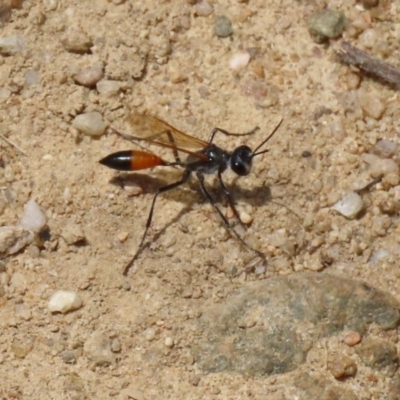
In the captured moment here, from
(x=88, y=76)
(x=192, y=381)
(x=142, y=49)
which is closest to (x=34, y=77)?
(x=88, y=76)

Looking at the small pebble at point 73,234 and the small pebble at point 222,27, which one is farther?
the small pebble at point 222,27

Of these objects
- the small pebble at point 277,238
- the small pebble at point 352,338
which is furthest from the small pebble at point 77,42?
the small pebble at point 352,338

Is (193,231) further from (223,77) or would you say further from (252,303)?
(223,77)

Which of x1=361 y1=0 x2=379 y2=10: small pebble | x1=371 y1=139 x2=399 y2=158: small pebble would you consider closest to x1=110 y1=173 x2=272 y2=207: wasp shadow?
x1=371 y1=139 x2=399 y2=158: small pebble

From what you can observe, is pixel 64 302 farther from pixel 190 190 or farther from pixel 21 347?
pixel 190 190

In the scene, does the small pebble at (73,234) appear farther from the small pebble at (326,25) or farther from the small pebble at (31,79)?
the small pebble at (326,25)

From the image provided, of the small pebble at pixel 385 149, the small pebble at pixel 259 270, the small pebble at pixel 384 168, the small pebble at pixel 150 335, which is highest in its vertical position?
the small pebble at pixel 385 149

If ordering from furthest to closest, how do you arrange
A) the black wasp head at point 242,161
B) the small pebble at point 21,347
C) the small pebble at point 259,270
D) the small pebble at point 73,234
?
the black wasp head at point 242,161, the small pebble at point 259,270, the small pebble at point 73,234, the small pebble at point 21,347

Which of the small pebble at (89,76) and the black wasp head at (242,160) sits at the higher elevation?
the small pebble at (89,76)
